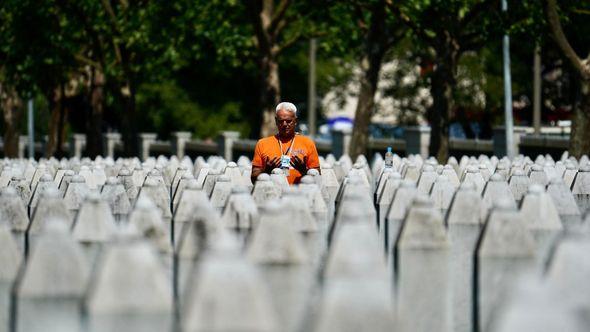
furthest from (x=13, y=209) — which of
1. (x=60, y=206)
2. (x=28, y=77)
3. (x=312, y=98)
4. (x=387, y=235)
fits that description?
(x=312, y=98)

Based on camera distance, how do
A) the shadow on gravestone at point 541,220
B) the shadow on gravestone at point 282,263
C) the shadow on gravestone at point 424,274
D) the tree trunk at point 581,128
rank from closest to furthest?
the shadow on gravestone at point 282,263 < the shadow on gravestone at point 424,274 < the shadow on gravestone at point 541,220 < the tree trunk at point 581,128

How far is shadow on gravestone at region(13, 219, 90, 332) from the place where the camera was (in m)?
5.23

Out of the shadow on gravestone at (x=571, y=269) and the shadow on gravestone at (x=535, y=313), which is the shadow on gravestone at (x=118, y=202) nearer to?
the shadow on gravestone at (x=571, y=269)

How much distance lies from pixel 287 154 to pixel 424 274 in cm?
561

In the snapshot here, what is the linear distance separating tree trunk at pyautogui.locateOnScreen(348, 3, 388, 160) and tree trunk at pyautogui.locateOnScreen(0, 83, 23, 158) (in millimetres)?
14242

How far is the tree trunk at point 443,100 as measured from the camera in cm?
2802

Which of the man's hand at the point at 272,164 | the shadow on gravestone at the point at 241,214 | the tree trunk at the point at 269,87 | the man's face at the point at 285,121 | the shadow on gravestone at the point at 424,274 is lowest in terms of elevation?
the shadow on gravestone at the point at 424,274

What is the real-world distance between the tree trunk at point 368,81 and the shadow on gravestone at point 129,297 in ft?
83.6

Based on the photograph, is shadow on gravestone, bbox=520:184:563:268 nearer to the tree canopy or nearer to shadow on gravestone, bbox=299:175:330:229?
shadow on gravestone, bbox=299:175:330:229

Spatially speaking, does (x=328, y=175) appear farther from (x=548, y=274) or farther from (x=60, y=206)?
(x=548, y=274)

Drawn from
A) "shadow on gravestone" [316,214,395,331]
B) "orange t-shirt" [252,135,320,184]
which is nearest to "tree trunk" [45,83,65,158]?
"orange t-shirt" [252,135,320,184]

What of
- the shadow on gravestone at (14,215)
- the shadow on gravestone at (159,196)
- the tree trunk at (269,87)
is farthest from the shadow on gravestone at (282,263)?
the tree trunk at (269,87)

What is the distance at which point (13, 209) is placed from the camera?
733 centimetres

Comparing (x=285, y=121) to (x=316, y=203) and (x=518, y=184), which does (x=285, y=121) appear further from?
(x=316, y=203)
